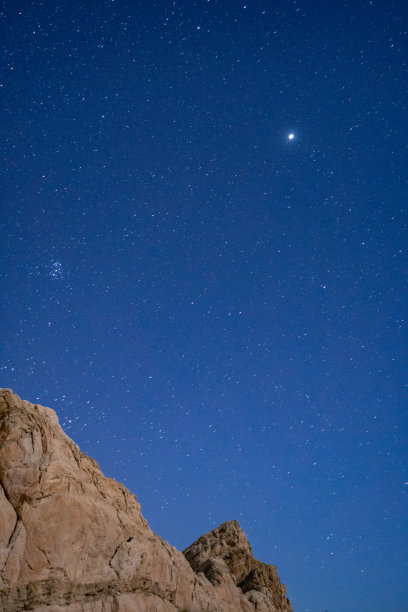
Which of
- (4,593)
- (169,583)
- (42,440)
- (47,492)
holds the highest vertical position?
(42,440)

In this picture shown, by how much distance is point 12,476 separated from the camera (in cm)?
1817

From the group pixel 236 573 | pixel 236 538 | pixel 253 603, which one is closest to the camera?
pixel 253 603

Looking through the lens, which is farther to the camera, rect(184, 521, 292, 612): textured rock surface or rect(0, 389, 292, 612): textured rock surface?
rect(184, 521, 292, 612): textured rock surface

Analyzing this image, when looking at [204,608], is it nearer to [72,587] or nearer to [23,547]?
[72,587]

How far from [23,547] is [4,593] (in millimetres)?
1546

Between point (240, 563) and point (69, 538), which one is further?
point (240, 563)

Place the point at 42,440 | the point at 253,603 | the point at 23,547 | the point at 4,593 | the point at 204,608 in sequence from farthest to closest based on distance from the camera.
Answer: the point at 253,603
the point at 204,608
the point at 42,440
the point at 23,547
the point at 4,593

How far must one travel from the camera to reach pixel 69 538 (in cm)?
1802

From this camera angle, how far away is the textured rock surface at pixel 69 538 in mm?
16766

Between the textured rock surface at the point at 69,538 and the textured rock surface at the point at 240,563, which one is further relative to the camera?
the textured rock surface at the point at 240,563

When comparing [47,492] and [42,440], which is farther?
[42,440]

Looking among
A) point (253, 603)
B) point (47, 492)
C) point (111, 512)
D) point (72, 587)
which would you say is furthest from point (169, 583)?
point (253, 603)

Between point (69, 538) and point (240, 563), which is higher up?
point (240, 563)

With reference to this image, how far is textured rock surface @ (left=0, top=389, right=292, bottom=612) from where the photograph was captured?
16.8 meters
